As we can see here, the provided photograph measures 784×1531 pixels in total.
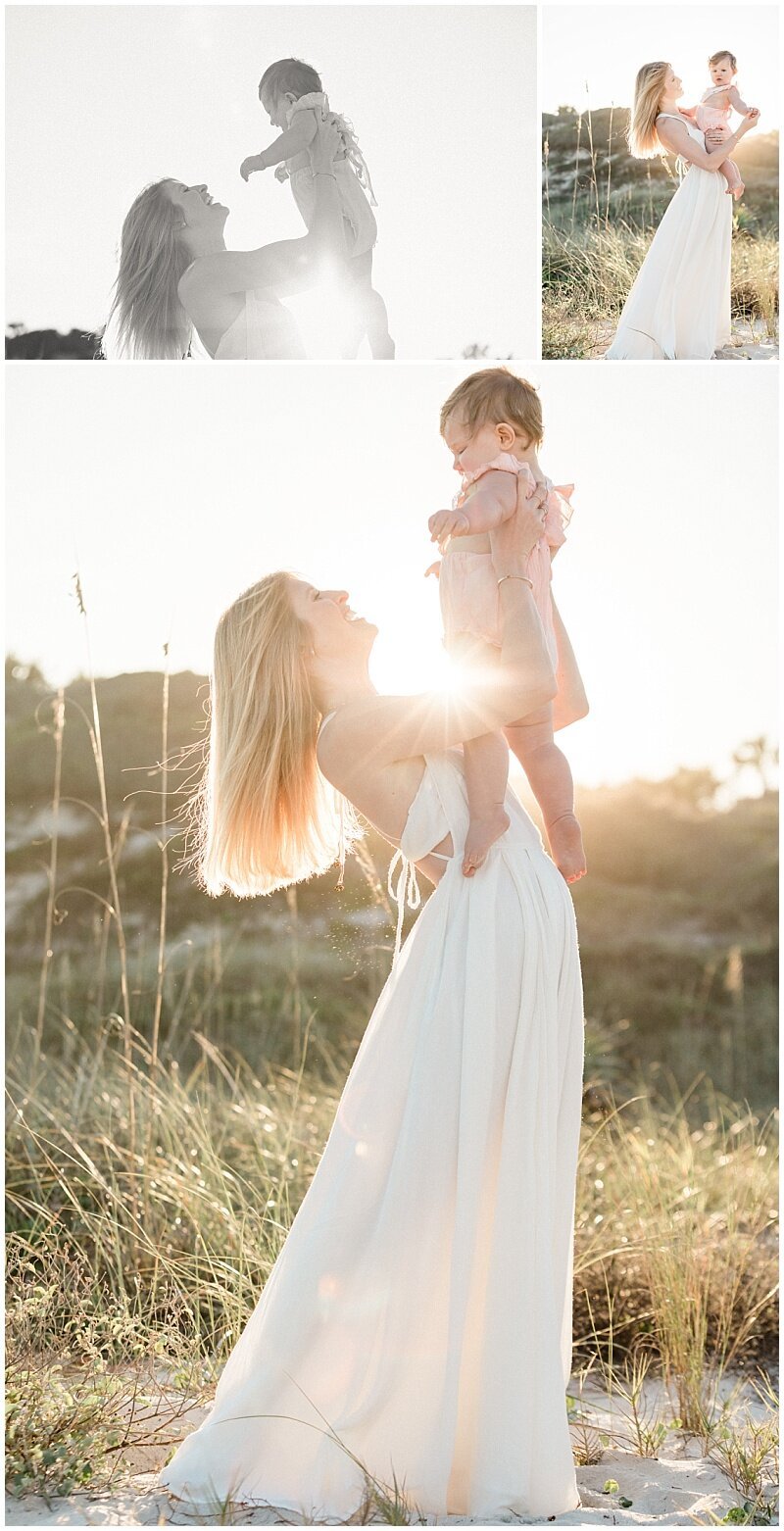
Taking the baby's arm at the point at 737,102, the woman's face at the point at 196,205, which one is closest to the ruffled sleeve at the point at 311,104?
the woman's face at the point at 196,205

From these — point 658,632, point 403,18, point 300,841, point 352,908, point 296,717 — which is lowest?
point 352,908

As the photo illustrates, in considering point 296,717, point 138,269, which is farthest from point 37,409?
point 296,717

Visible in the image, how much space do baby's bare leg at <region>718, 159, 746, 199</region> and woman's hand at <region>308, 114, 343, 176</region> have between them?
3.44 feet

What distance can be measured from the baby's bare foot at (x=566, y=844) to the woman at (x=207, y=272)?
147cm

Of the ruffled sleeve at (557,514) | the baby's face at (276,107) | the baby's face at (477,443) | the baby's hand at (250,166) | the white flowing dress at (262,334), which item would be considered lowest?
the ruffled sleeve at (557,514)

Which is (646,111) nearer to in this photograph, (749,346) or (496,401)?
(749,346)

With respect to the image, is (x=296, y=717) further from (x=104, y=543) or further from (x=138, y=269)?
(x=104, y=543)

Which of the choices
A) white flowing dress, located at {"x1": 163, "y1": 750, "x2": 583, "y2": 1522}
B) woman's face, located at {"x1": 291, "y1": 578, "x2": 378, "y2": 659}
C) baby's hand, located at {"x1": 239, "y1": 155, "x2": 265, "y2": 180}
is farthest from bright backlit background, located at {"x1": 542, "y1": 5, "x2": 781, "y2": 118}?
white flowing dress, located at {"x1": 163, "y1": 750, "x2": 583, "y2": 1522}

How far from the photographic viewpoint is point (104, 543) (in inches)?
236

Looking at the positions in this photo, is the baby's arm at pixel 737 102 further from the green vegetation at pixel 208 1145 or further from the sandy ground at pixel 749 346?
the green vegetation at pixel 208 1145

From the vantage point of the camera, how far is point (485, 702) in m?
2.59

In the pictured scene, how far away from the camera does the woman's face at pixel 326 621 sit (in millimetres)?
2877

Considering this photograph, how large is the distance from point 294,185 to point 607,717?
5.51 metres

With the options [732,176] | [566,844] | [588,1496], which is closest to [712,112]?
[732,176]
